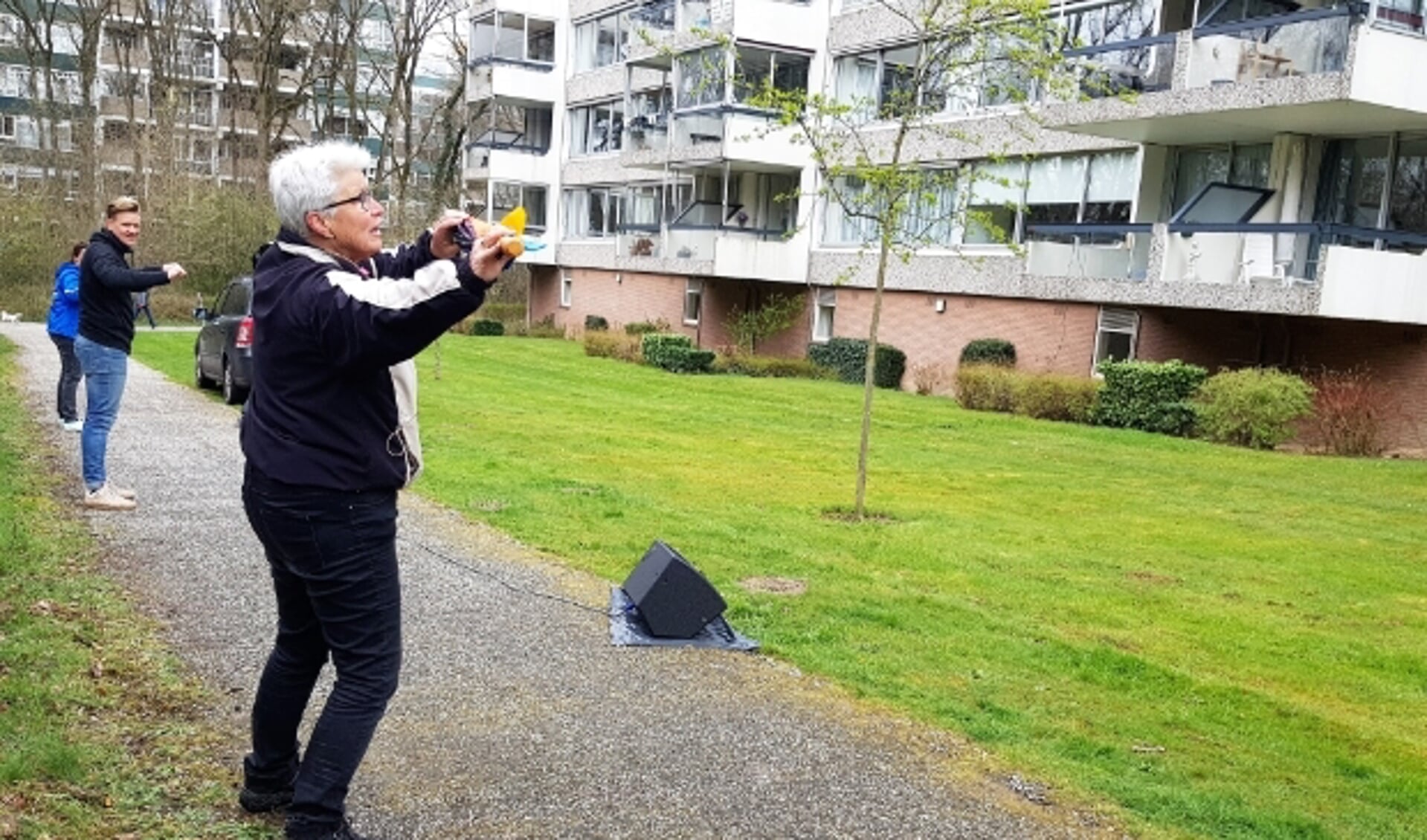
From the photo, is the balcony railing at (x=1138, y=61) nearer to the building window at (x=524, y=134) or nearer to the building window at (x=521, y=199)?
the building window at (x=521, y=199)

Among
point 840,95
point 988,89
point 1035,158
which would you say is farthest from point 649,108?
point 988,89

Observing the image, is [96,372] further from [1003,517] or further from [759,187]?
[759,187]

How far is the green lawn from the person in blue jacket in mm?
3211

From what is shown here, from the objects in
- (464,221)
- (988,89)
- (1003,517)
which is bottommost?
(1003,517)

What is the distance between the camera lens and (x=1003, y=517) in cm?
1003

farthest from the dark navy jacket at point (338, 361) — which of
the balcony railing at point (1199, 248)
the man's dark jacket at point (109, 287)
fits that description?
the balcony railing at point (1199, 248)

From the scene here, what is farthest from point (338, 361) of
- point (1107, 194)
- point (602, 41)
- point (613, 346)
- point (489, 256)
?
point (602, 41)

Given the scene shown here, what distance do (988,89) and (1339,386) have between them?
972 centimetres

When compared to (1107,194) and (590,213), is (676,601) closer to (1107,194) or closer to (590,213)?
(1107,194)

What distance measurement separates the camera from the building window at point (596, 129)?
39.2 m

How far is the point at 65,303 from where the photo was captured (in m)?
10.6

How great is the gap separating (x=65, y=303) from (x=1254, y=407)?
45.2ft

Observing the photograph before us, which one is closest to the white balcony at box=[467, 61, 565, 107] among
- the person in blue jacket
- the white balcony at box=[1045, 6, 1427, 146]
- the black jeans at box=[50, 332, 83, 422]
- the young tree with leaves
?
the white balcony at box=[1045, 6, 1427, 146]

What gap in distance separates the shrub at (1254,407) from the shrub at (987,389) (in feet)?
10.9
